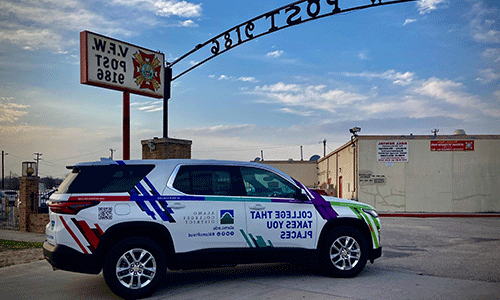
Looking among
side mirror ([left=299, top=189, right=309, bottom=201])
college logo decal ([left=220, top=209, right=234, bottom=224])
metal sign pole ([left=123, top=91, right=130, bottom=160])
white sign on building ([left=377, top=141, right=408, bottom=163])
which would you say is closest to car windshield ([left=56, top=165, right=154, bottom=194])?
college logo decal ([left=220, top=209, right=234, bottom=224])

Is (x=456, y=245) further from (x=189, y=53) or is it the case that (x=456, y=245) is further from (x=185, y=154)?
(x=189, y=53)

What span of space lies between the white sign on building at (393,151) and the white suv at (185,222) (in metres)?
20.6

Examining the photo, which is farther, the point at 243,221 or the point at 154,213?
the point at 243,221

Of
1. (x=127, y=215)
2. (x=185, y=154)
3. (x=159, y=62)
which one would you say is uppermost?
(x=159, y=62)

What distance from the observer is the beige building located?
2734 cm

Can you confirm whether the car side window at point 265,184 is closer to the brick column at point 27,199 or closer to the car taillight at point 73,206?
the car taillight at point 73,206

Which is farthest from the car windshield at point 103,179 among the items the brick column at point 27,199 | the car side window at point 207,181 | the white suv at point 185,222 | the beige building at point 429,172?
the beige building at point 429,172

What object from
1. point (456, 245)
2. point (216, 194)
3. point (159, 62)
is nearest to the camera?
point (216, 194)

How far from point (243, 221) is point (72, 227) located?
2326 mm

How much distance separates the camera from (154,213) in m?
6.84

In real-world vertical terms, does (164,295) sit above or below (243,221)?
below

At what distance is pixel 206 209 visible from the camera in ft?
23.2

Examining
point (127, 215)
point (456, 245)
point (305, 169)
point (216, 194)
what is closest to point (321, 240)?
point (216, 194)

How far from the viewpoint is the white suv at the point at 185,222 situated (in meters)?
6.61
